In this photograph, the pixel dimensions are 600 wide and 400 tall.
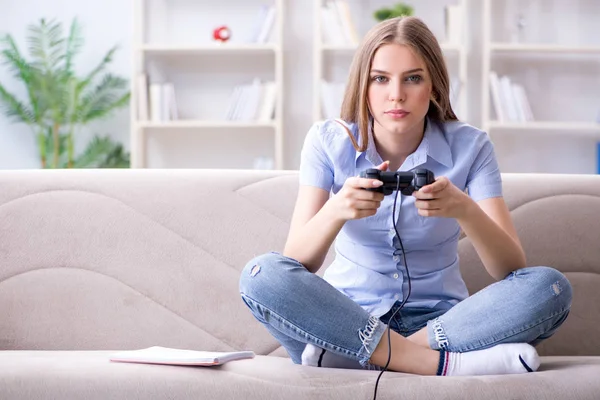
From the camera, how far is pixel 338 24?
14.5 feet

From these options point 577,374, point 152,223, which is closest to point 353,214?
point 577,374

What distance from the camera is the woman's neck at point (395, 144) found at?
5.97 ft

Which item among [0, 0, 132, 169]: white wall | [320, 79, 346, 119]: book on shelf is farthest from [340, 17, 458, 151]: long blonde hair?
[0, 0, 132, 169]: white wall

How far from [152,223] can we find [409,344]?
29.9 inches

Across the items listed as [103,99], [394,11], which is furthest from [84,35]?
[394,11]

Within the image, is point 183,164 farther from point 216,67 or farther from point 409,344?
point 409,344

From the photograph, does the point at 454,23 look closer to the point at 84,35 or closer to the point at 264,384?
the point at 84,35

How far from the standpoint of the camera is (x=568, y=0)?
180 inches

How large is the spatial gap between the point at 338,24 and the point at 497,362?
3156 millimetres

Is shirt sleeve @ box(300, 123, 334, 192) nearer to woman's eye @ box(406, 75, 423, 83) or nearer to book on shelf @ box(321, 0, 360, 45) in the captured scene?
woman's eye @ box(406, 75, 423, 83)

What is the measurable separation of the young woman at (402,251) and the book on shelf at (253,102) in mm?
2632

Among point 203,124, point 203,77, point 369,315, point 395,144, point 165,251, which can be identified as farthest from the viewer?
point 203,77

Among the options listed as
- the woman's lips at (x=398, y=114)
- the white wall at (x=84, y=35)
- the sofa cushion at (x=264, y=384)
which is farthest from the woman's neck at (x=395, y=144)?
the white wall at (x=84, y=35)

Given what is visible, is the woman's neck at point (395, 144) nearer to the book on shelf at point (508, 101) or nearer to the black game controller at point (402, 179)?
the black game controller at point (402, 179)
